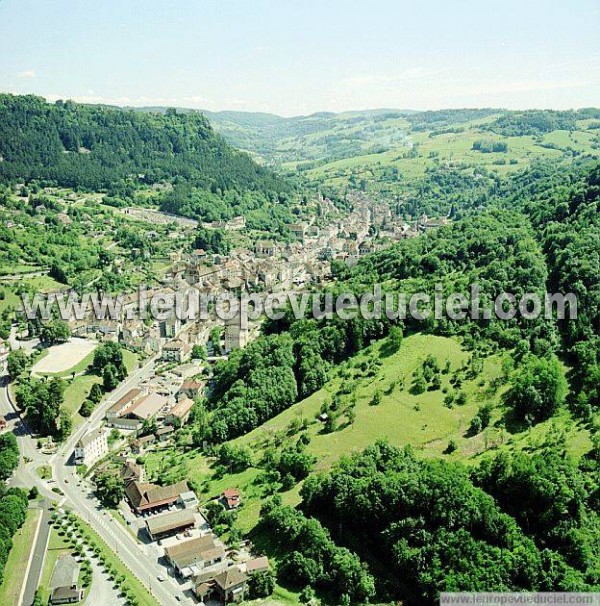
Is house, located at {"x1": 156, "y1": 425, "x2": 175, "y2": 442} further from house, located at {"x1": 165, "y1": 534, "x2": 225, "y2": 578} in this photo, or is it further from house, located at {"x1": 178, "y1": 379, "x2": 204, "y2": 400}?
house, located at {"x1": 165, "y1": 534, "x2": 225, "y2": 578}

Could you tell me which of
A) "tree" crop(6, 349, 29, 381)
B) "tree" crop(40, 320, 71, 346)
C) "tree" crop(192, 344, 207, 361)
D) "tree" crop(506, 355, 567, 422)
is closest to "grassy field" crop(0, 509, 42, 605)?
"tree" crop(6, 349, 29, 381)

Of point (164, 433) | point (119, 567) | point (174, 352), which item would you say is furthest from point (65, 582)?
point (174, 352)

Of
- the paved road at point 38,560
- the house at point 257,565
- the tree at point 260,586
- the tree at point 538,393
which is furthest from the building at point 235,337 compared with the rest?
the tree at point 260,586

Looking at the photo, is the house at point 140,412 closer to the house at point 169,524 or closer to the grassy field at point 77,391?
the grassy field at point 77,391

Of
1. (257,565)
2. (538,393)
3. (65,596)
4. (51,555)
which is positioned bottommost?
(51,555)

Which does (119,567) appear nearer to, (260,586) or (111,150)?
(260,586)

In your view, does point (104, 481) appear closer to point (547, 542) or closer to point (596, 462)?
point (547, 542)
